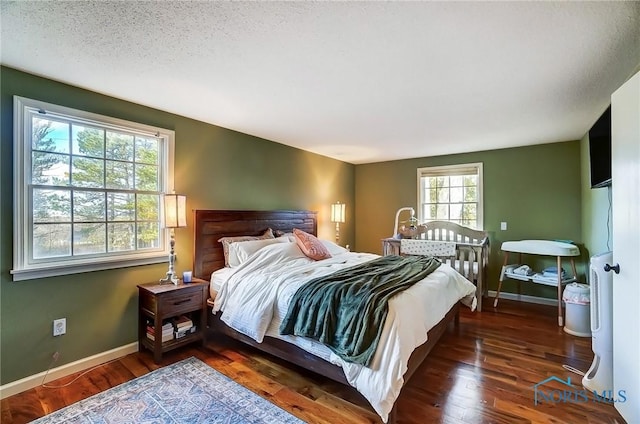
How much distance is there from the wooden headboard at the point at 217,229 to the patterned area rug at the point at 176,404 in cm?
117

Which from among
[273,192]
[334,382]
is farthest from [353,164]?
[334,382]

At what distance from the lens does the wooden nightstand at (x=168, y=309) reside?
2.60 metres

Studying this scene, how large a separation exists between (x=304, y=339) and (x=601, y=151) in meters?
3.08

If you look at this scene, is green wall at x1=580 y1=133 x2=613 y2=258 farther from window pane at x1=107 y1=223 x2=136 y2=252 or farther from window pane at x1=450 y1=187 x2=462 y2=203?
window pane at x1=107 y1=223 x2=136 y2=252

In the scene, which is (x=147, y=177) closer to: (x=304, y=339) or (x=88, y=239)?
(x=88, y=239)

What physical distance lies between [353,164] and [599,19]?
4630 mm

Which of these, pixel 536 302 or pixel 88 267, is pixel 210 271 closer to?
pixel 88 267

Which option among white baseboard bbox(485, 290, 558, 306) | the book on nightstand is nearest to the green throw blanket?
the book on nightstand

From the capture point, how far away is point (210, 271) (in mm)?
3354

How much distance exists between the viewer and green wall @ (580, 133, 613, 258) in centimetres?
297

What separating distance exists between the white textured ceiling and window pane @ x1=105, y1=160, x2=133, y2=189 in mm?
623

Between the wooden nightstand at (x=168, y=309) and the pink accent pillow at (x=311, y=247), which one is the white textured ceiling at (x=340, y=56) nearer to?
the pink accent pillow at (x=311, y=247)

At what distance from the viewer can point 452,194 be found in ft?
16.9

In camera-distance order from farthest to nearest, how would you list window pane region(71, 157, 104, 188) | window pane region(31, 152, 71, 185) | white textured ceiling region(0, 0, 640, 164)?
1. window pane region(71, 157, 104, 188)
2. window pane region(31, 152, 71, 185)
3. white textured ceiling region(0, 0, 640, 164)
